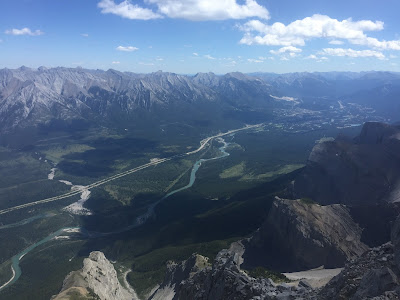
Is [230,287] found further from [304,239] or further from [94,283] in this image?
[94,283]

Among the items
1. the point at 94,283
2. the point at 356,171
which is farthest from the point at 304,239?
the point at 356,171

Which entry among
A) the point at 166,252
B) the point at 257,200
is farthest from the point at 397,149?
the point at 166,252

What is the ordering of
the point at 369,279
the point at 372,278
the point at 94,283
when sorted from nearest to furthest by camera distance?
the point at 372,278 < the point at 369,279 < the point at 94,283

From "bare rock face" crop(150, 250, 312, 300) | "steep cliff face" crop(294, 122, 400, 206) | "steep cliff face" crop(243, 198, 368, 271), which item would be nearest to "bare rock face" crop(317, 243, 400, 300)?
"bare rock face" crop(150, 250, 312, 300)

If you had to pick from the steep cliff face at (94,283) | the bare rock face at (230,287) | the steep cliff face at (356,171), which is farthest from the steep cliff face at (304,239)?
the steep cliff face at (94,283)

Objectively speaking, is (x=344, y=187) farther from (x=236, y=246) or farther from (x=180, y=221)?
(x=180, y=221)
